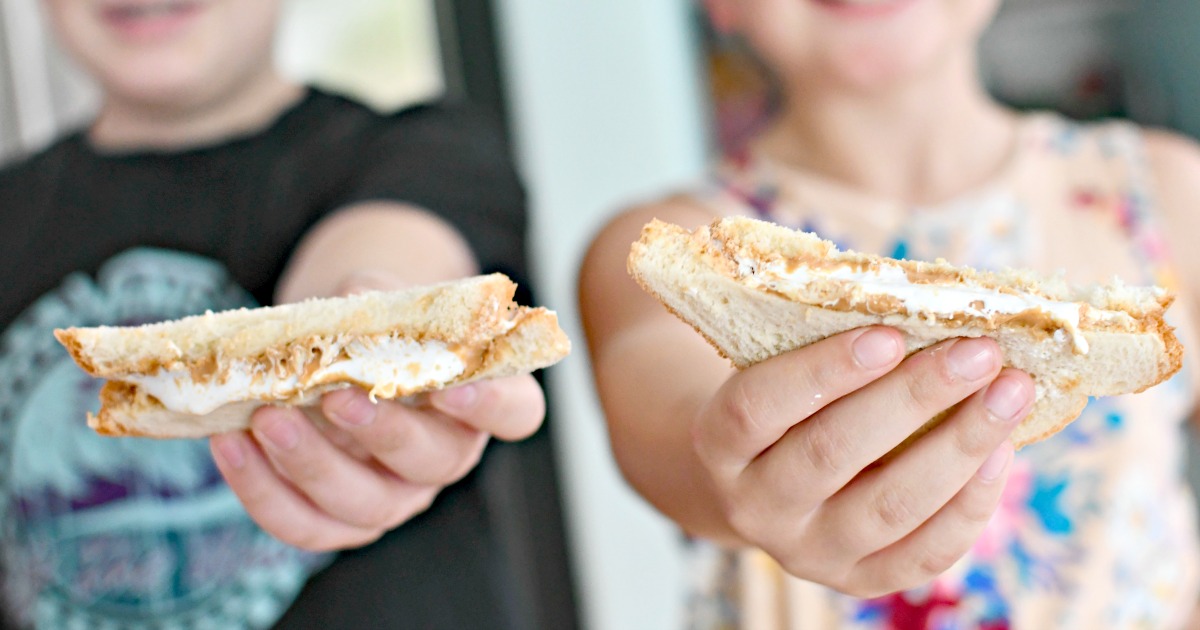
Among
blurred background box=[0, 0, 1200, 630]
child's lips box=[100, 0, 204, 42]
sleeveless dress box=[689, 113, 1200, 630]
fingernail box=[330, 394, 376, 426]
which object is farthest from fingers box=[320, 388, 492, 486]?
blurred background box=[0, 0, 1200, 630]

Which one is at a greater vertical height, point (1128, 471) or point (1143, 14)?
point (1143, 14)

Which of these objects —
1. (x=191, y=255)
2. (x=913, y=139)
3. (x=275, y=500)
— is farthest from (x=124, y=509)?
(x=913, y=139)

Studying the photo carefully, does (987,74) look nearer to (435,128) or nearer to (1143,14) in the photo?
(1143,14)

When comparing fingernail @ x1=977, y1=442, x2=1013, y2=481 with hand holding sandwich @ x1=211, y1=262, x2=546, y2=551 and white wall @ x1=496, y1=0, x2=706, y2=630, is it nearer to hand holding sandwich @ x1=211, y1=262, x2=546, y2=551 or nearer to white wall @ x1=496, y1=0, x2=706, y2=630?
hand holding sandwich @ x1=211, y1=262, x2=546, y2=551

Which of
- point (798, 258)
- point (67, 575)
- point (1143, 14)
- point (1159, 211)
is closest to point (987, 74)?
point (1143, 14)

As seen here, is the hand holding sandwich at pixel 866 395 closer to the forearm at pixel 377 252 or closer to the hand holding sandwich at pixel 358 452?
the hand holding sandwich at pixel 358 452

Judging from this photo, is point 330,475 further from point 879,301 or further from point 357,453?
point 879,301
